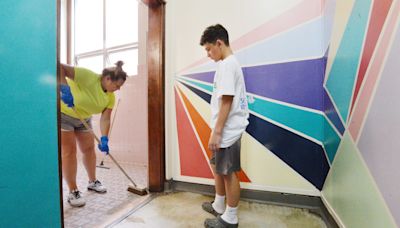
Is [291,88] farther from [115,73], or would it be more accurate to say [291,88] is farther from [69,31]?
[69,31]

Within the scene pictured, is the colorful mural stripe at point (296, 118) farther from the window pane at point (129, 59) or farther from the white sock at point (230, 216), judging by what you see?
the window pane at point (129, 59)

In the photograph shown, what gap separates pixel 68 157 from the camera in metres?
1.63

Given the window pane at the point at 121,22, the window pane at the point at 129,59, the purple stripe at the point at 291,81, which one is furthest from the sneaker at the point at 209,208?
the window pane at the point at 121,22

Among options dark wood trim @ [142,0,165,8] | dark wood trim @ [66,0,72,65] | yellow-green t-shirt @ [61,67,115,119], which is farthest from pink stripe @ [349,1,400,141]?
dark wood trim @ [66,0,72,65]

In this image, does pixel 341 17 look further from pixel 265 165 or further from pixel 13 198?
pixel 13 198

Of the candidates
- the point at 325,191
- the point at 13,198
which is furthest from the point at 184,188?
the point at 13,198

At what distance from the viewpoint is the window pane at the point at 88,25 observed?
10.1ft

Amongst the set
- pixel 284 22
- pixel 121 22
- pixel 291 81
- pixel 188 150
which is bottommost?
pixel 188 150

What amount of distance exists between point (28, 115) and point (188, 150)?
1175mm

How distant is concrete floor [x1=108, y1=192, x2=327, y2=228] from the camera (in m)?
1.29

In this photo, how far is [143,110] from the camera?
2.58 m

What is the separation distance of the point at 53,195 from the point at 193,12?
1506 millimetres

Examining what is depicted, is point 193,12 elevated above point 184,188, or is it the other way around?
point 193,12

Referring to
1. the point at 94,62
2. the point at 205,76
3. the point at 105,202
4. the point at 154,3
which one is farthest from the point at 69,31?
the point at 105,202
